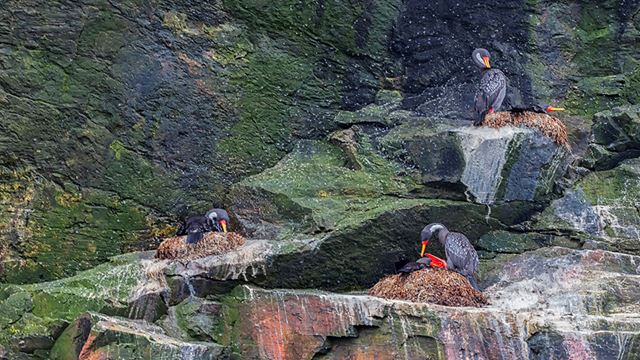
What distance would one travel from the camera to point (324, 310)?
10.5 meters

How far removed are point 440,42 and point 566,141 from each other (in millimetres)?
2614

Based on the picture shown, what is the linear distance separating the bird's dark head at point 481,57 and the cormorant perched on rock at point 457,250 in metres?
2.92

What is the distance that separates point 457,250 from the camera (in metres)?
11.7

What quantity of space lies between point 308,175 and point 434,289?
280 centimetres

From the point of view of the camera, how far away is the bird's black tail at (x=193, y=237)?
11.9m

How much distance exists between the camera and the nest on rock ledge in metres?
11.7

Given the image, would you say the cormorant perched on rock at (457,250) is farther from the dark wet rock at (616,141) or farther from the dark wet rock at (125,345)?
the dark wet rock at (125,345)

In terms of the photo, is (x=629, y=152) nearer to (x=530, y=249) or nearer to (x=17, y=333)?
(x=530, y=249)

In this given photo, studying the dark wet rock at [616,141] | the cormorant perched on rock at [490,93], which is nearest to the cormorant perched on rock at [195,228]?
the cormorant perched on rock at [490,93]

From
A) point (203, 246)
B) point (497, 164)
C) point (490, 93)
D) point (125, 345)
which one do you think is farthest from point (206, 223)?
point (490, 93)

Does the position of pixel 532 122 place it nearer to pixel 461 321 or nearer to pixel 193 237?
pixel 461 321

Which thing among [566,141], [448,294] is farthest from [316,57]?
[448,294]

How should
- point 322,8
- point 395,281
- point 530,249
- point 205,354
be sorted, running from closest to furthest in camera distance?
1. point 205,354
2. point 395,281
3. point 530,249
4. point 322,8

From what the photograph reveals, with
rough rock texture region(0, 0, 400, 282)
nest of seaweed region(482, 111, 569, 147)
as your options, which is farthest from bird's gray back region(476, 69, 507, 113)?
rough rock texture region(0, 0, 400, 282)
